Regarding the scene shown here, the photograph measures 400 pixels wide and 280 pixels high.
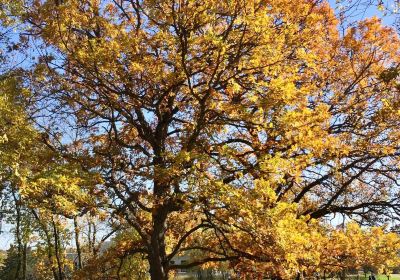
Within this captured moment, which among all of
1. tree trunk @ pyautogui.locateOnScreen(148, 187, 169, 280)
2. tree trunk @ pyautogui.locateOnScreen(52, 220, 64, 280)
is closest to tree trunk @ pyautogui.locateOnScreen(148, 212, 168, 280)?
tree trunk @ pyautogui.locateOnScreen(148, 187, 169, 280)

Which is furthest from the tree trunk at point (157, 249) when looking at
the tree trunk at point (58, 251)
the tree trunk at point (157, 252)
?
the tree trunk at point (58, 251)

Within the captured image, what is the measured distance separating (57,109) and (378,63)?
823 cm

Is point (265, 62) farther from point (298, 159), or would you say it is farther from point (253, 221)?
point (253, 221)

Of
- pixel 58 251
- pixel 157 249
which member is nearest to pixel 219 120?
pixel 157 249

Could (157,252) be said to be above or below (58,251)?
below

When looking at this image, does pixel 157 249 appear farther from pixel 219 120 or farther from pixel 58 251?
pixel 58 251

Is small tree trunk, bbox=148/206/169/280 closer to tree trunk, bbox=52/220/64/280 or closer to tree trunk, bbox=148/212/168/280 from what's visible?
tree trunk, bbox=148/212/168/280

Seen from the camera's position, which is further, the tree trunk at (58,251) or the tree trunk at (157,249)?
the tree trunk at (58,251)

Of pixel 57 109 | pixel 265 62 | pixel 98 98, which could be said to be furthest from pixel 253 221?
pixel 57 109

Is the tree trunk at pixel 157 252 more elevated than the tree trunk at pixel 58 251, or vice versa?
the tree trunk at pixel 58 251

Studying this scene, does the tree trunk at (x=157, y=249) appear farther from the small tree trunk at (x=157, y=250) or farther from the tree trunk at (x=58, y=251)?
the tree trunk at (x=58, y=251)

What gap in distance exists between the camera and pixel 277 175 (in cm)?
798

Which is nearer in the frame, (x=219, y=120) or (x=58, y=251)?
(x=219, y=120)

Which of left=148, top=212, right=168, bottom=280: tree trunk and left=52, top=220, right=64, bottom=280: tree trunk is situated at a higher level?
left=52, top=220, right=64, bottom=280: tree trunk
